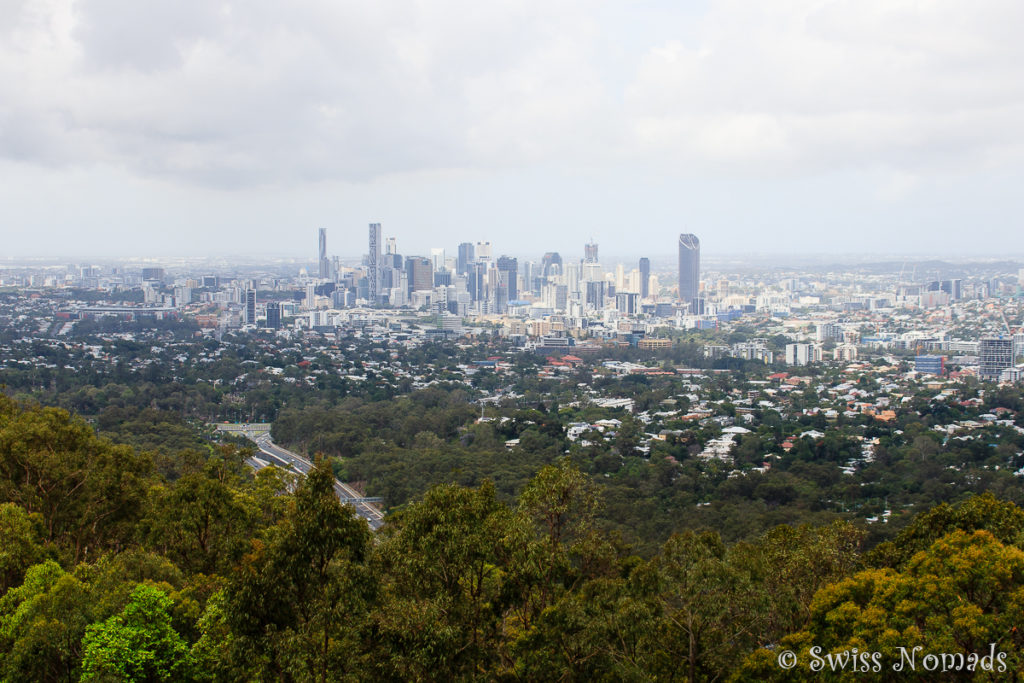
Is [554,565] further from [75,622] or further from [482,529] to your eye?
[75,622]

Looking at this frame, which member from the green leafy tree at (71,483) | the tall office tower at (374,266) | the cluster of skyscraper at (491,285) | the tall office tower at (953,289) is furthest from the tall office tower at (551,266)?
the green leafy tree at (71,483)

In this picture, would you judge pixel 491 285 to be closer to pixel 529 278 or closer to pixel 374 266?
pixel 529 278

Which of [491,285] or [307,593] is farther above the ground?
[491,285]

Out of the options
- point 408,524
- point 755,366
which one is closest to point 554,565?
point 408,524

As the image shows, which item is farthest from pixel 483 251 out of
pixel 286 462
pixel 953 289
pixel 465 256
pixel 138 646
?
pixel 138 646

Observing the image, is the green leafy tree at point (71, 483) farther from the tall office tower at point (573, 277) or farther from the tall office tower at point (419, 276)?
the tall office tower at point (573, 277)
